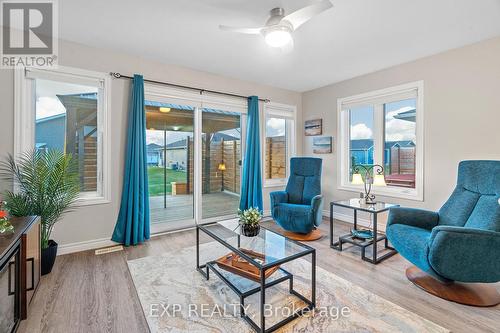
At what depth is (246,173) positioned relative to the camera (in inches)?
163

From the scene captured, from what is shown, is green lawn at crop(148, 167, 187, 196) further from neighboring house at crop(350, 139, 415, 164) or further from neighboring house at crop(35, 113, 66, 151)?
neighboring house at crop(350, 139, 415, 164)

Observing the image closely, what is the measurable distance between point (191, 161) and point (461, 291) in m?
3.48

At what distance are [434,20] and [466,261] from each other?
2.22 metres

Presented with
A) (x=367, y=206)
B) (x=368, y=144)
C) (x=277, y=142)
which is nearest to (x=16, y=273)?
(x=367, y=206)

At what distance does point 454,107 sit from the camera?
9.77ft

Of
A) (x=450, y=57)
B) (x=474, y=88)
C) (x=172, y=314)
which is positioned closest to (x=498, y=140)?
(x=474, y=88)

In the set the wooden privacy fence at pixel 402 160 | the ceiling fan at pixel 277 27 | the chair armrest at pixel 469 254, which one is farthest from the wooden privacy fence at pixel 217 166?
the chair armrest at pixel 469 254

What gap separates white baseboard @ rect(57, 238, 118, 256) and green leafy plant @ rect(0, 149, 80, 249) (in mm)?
481

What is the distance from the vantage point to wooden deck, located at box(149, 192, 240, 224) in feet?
12.1

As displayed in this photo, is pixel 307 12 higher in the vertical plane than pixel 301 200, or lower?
higher

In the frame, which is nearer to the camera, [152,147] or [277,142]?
[152,147]

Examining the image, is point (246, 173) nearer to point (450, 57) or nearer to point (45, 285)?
point (45, 285)

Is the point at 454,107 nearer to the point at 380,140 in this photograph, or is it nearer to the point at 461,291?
the point at 380,140

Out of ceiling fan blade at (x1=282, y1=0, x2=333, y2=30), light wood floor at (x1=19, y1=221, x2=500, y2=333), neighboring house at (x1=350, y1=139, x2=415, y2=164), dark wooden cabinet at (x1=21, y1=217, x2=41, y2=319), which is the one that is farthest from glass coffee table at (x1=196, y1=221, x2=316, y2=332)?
neighboring house at (x1=350, y1=139, x2=415, y2=164)
